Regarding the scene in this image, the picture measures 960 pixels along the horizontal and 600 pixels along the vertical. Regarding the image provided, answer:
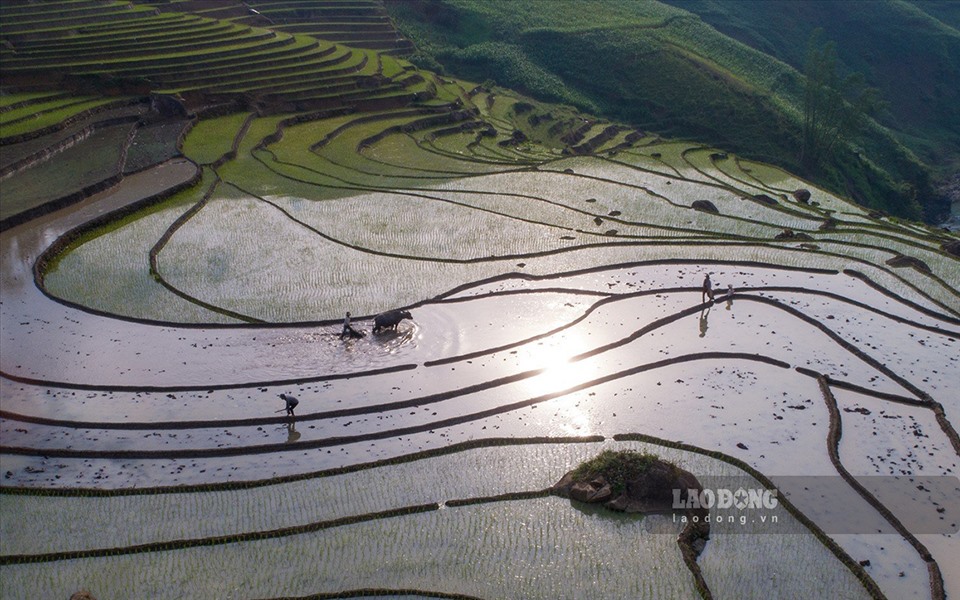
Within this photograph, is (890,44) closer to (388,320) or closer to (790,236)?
(790,236)

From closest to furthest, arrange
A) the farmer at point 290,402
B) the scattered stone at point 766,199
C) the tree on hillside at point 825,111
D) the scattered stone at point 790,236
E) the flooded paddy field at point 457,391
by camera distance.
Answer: the flooded paddy field at point 457,391
the farmer at point 290,402
the scattered stone at point 790,236
the scattered stone at point 766,199
the tree on hillside at point 825,111

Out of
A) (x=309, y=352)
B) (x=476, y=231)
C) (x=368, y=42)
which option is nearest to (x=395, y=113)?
(x=368, y=42)

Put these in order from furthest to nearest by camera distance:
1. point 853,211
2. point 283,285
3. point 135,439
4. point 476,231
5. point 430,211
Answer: point 853,211
point 430,211
point 476,231
point 283,285
point 135,439

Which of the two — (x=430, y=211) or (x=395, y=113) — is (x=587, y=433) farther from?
(x=395, y=113)

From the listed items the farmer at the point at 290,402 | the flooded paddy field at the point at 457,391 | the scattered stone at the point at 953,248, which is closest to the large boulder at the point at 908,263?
the flooded paddy field at the point at 457,391

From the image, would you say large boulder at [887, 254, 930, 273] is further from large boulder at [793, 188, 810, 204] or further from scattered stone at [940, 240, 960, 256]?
large boulder at [793, 188, 810, 204]

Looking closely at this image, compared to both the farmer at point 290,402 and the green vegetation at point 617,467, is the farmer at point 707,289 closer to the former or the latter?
the green vegetation at point 617,467

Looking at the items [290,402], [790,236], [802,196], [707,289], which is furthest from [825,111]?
[290,402]
